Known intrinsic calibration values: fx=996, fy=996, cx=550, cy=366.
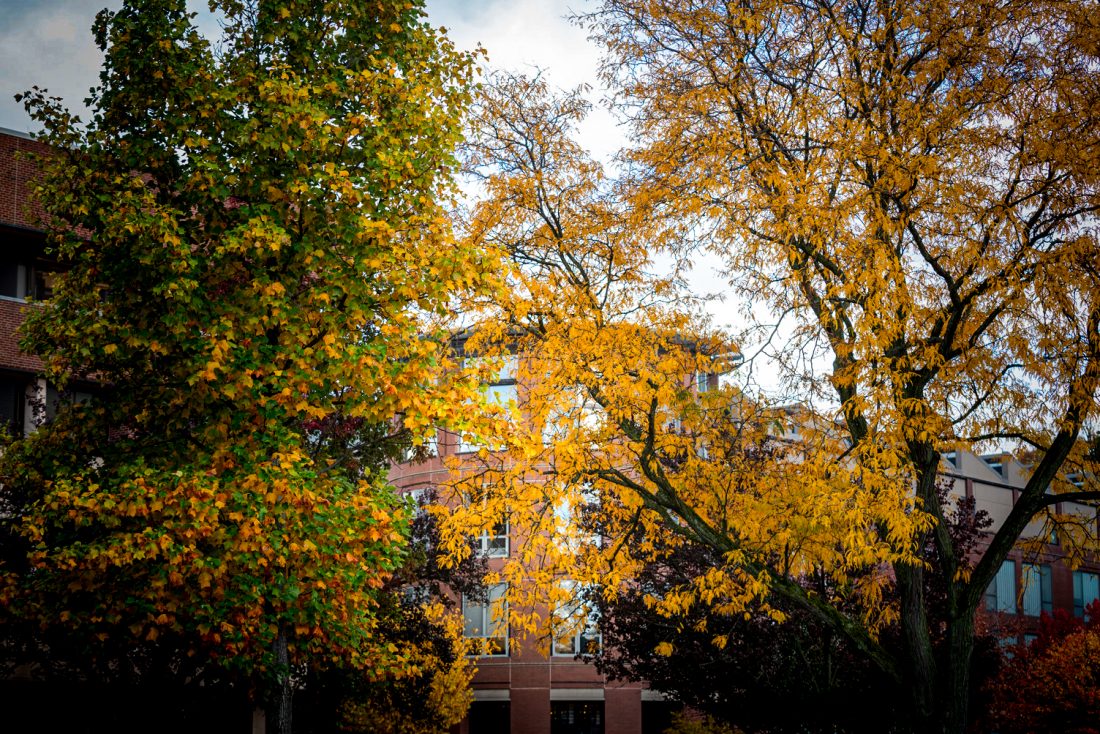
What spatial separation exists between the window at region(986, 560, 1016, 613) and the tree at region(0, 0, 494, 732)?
5121cm

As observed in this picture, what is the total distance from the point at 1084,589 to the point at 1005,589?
6100mm

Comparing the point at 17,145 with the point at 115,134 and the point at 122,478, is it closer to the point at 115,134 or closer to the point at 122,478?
the point at 115,134

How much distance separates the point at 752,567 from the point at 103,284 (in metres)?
9.34

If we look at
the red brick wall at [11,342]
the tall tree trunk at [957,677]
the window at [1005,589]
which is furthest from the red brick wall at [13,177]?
the window at [1005,589]

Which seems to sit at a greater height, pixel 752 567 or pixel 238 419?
pixel 238 419

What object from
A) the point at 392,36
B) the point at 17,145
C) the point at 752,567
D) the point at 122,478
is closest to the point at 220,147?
the point at 392,36

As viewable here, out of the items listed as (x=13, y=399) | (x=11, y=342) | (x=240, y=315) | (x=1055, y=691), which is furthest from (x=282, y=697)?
(x=1055, y=691)

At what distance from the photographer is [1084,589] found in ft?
198

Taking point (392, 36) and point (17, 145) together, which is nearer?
point (392, 36)

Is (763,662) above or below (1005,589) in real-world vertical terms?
above

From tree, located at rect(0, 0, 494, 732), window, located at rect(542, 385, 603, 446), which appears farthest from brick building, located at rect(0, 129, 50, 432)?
window, located at rect(542, 385, 603, 446)

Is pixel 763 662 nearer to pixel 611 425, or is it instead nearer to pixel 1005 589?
pixel 611 425

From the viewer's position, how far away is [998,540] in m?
12.9

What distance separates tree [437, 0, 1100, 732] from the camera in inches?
472
